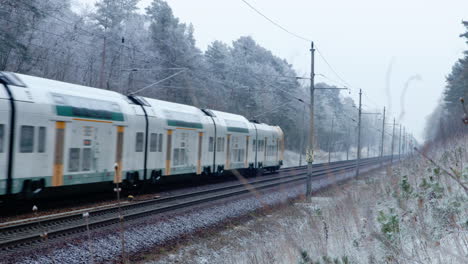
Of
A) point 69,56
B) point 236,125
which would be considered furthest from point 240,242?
point 69,56

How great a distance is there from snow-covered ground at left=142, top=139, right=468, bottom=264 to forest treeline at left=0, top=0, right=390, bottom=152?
18025mm

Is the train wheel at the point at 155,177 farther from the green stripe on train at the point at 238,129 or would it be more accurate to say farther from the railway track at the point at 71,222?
the green stripe on train at the point at 238,129

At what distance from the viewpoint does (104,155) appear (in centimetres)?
1449

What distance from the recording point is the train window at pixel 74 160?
13.0m

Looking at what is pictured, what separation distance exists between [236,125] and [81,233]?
1638cm

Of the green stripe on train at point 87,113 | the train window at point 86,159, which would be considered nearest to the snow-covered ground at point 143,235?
the train window at point 86,159

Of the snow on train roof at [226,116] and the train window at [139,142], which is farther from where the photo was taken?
the snow on train roof at [226,116]

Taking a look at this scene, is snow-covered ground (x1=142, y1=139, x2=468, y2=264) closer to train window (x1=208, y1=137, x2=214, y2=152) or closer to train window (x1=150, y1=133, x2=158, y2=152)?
train window (x1=150, y1=133, x2=158, y2=152)

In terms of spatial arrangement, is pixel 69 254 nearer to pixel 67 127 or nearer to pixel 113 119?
pixel 67 127

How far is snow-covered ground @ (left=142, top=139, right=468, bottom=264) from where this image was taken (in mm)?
5414

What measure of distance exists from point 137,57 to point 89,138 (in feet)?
108

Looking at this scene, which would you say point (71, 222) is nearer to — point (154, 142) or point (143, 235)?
point (143, 235)

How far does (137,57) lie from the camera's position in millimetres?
45344

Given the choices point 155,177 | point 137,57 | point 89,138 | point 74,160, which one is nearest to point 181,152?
point 155,177
